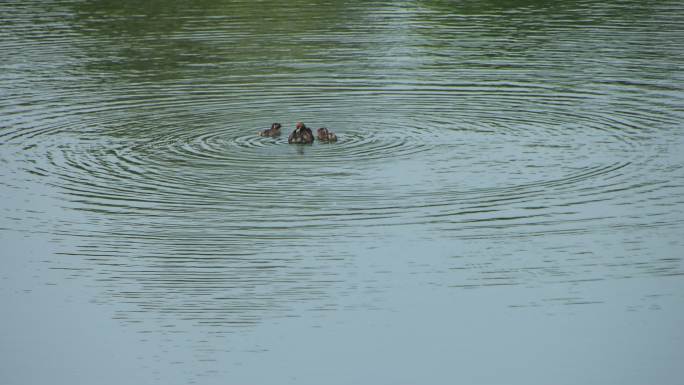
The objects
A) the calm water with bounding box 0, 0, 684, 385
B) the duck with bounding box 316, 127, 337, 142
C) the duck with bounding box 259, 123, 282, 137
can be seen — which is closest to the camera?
the calm water with bounding box 0, 0, 684, 385

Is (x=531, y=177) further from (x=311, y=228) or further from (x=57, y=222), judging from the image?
(x=57, y=222)

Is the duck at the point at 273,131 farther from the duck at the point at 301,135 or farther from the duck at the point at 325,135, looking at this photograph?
the duck at the point at 325,135

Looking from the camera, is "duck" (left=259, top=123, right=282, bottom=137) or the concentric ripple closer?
the concentric ripple

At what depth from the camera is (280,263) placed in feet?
45.8

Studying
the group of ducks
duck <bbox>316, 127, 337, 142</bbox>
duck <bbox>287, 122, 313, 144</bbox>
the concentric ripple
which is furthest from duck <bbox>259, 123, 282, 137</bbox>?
duck <bbox>316, 127, 337, 142</bbox>

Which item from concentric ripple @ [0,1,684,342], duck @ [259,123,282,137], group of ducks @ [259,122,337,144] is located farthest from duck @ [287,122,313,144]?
duck @ [259,123,282,137]

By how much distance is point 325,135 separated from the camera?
19266 mm

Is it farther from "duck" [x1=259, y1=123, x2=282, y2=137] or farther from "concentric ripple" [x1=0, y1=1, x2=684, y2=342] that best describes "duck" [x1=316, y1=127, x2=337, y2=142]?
"duck" [x1=259, y1=123, x2=282, y2=137]

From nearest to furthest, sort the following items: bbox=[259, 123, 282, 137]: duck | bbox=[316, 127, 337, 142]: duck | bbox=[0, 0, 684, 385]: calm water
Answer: bbox=[0, 0, 684, 385]: calm water, bbox=[316, 127, 337, 142]: duck, bbox=[259, 123, 282, 137]: duck

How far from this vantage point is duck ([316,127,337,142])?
19188 millimetres

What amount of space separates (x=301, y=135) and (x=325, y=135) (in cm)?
37

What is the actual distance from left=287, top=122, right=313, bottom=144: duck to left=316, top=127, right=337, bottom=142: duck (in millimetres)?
171

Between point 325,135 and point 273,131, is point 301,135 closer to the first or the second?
point 325,135

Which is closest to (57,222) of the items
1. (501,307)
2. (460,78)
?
(501,307)
